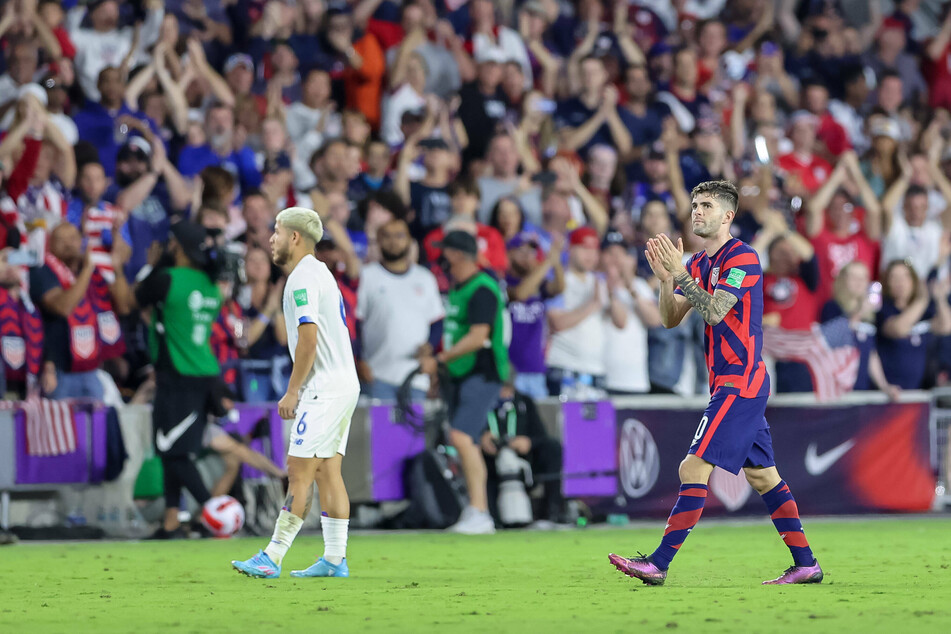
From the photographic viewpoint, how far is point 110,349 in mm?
12977

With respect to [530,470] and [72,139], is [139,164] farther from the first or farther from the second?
[530,470]

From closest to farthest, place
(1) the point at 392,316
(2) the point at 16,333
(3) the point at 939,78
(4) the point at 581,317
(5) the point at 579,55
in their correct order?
(2) the point at 16,333, (1) the point at 392,316, (4) the point at 581,317, (5) the point at 579,55, (3) the point at 939,78

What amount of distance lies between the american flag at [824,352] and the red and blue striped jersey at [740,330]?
6.94 metres

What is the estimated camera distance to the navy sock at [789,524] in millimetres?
8250

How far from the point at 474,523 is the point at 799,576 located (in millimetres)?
4809

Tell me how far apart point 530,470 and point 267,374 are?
8.68 ft

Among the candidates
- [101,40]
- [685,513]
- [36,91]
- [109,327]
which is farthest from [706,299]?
[101,40]

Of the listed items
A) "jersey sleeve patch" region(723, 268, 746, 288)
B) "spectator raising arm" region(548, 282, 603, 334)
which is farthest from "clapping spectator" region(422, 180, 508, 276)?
"jersey sleeve patch" region(723, 268, 746, 288)

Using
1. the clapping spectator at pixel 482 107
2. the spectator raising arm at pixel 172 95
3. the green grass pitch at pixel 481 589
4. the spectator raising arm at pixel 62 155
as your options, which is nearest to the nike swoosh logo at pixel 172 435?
the green grass pitch at pixel 481 589

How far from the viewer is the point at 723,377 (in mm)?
8016

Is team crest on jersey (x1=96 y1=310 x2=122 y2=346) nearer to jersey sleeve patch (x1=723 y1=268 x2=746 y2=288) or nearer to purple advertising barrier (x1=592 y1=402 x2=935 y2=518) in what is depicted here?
purple advertising barrier (x1=592 y1=402 x2=935 y2=518)

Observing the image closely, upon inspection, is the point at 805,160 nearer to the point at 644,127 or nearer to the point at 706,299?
the point at 644,127

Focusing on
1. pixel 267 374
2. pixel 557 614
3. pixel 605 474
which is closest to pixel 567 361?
pixel 605 474

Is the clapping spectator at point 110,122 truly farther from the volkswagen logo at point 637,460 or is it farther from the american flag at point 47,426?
the volkswagen logo at point 637,460
